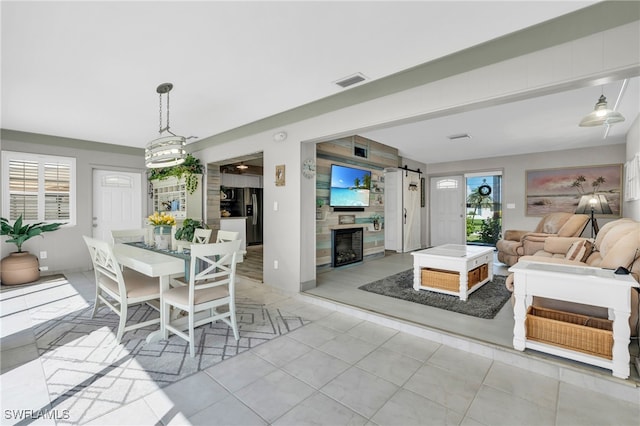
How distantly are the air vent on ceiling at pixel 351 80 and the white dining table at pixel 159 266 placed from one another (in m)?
2.32

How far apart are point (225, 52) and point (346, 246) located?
386cm

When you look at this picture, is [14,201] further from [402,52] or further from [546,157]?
[546,157]

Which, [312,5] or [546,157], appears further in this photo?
[546,157]

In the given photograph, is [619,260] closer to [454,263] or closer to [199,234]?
[454,263]

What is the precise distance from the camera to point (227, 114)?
4039 millimetres

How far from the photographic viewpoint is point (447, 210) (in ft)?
27.3

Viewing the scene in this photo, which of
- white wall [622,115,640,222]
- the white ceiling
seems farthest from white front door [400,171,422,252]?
white wall [622,115,640,222]

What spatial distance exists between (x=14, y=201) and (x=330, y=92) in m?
5.57

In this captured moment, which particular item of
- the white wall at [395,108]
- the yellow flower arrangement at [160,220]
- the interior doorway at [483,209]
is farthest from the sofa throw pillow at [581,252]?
the interior doorway at [483,209]

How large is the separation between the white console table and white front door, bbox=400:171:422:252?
181 inches

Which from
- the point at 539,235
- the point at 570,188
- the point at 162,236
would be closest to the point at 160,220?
the point at 162,236

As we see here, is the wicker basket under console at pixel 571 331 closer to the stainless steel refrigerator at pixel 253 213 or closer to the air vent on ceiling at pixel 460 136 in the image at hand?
the air vent on ceiling at pixel 460 136

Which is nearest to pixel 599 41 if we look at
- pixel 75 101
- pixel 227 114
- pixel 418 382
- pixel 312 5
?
pixel 312 5

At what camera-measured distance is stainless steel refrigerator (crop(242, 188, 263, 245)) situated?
8.23 metres
